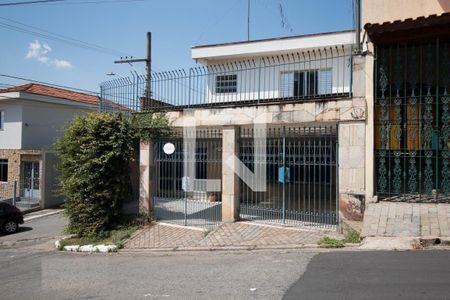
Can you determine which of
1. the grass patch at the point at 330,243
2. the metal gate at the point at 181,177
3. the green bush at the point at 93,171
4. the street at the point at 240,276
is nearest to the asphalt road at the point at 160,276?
the street at the point at 240,276

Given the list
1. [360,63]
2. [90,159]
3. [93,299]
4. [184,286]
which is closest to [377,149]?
[360,63]

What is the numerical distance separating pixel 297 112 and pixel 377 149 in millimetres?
2068

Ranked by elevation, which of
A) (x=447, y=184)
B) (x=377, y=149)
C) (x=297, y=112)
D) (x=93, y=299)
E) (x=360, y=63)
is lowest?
(x=93, y=299)

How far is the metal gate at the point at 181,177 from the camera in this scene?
436 inches

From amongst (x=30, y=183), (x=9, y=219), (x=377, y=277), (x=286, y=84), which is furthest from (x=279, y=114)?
(x=30, y=183)

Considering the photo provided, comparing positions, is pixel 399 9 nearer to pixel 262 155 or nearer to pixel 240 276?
pixel 262 155

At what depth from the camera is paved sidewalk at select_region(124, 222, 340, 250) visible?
8.27m

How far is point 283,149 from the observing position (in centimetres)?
974

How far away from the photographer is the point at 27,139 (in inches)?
769

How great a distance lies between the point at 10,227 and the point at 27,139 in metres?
6.48

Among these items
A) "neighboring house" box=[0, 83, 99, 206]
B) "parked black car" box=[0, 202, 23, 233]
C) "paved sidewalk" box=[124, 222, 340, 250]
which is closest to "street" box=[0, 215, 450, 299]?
"paved sidewalk" box=[124, 222, 340, 250]

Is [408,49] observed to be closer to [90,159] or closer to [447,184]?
A: [447,184]

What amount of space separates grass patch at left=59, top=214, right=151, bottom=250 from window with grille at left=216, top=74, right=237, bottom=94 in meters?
6.89

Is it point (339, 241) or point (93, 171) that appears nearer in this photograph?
point (339, 241)
